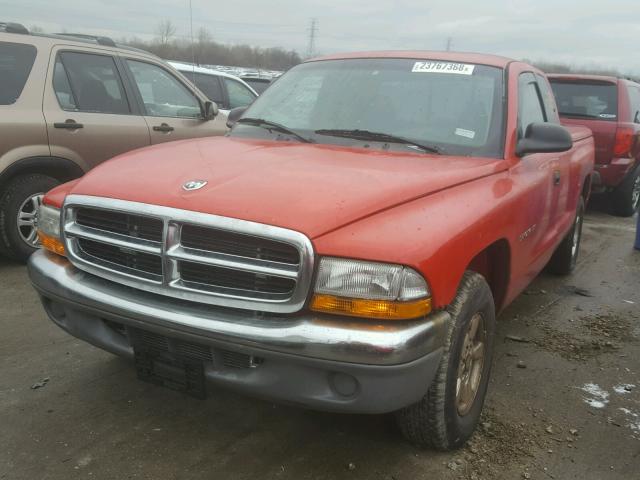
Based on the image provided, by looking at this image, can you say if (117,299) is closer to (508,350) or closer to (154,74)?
(508,350)

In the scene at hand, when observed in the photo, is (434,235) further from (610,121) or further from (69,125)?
(610,121)

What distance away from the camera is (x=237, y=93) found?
9703mm

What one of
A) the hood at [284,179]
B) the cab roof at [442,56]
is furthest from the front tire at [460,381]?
the cab roof at [442,56]

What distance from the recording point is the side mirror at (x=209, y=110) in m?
5.99

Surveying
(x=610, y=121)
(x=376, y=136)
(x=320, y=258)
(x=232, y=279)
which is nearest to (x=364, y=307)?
(x=320, y=258)

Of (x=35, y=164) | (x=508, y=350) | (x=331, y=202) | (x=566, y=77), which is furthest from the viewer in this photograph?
(x=566, y=77)

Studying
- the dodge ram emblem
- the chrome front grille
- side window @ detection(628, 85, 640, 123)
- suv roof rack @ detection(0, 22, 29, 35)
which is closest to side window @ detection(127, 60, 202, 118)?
suv roof rack @ detection(0, 22, 29, 35)

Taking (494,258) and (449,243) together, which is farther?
(494,258)

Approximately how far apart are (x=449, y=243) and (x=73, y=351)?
2425 millimetres

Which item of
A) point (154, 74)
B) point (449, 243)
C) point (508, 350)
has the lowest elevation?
point (508, 350)

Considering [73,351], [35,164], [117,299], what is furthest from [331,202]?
[35,164]

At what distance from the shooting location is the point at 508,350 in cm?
393

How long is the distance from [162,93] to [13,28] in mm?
1452

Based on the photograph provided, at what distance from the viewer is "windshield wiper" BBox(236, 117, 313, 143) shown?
347 centimetres
